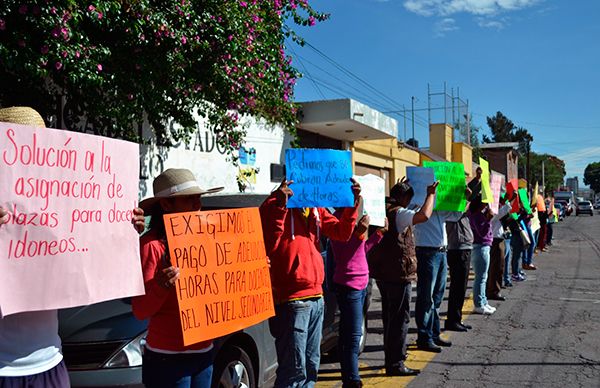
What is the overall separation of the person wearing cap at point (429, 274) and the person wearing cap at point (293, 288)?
8.89ft

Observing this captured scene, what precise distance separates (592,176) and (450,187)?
172 meters

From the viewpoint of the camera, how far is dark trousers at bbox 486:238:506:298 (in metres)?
10.1

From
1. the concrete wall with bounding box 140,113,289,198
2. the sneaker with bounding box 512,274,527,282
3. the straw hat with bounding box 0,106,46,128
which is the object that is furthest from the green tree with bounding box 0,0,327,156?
the sneaker with bounding box 512,274,527,282

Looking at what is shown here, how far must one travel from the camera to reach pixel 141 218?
2.78 metres

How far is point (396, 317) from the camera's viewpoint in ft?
18.8

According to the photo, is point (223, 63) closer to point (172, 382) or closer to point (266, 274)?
point (266, 274)

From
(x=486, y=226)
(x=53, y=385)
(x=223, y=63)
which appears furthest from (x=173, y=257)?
(x=486, y=226)

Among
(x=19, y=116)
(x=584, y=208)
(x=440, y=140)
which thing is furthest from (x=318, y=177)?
(x=584, y=208)

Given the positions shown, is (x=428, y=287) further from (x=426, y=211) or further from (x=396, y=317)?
(x=426, y=211)

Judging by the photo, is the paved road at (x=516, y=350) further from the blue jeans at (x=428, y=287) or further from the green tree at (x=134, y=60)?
the green tree at (x=134, y=60)

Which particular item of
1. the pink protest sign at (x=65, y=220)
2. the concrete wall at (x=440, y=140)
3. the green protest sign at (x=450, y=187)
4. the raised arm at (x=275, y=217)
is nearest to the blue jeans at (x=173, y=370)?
the pink protest sign at (x=65, y=220)

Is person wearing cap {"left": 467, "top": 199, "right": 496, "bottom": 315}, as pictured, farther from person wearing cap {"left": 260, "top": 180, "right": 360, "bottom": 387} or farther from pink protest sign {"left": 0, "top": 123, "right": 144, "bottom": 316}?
pink protest sign {"left": 0, "top": 123, "right": 144, "bottom": 316}

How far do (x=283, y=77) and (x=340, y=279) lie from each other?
18.0 feet

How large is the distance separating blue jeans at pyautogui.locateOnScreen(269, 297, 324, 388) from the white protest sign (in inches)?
55.2
